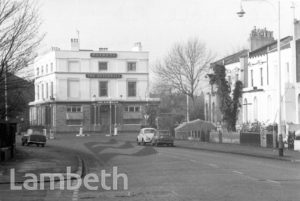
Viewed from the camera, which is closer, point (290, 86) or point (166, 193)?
point (166, 193)

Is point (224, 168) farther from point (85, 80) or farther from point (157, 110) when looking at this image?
point (85, 80)

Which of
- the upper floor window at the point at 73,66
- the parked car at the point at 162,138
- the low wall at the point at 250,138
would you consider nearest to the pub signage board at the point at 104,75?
the upper floor window at the point at 73,66

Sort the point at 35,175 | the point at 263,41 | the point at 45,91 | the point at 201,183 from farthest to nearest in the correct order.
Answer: the point at 45,91 < the point at 263,41 < the point at 35,175 < the point at 201,183

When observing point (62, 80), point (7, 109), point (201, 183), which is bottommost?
point (201, 183)

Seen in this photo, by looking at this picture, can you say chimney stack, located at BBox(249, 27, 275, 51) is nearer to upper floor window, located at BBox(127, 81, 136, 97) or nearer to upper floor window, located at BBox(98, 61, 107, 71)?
upper floor window, located at BBox(127, 81, 136, 97)

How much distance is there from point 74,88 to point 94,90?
3.26 meters

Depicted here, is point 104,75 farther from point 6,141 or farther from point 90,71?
point 6,141

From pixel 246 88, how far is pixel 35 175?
37841mm

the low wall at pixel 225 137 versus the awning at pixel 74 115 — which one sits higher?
the awning at pixel 74 115

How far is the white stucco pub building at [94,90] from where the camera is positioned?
3600 inches

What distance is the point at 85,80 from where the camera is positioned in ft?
307

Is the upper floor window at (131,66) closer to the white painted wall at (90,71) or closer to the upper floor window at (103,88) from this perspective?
the white painted wall at (90,71)

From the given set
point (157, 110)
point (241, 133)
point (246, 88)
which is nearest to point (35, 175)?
point (241, 133)

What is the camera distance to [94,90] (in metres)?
94.0
